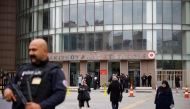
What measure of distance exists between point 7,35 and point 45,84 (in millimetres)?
59964

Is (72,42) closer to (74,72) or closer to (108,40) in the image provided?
(74,72)

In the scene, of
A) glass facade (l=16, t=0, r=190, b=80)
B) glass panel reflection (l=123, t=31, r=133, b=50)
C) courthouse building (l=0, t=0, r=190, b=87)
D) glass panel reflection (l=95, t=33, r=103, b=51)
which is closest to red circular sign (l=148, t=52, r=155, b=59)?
courthouse building (l=0, t=0, r=190, b=87)

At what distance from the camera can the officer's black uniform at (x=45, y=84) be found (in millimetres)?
4002

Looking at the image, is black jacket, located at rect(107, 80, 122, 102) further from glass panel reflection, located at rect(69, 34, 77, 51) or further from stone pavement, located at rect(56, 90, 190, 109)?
glass panel reflection, located at rect(69, 34, 77, 51)

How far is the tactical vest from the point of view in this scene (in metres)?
4.05

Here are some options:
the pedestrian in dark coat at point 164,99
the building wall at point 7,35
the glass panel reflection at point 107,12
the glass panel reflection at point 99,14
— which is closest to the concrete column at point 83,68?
the glass panel reflection at point 99,14

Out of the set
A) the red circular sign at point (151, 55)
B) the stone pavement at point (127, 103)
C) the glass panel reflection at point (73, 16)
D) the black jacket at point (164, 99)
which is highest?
the glass panel reflection at point (73, 16)

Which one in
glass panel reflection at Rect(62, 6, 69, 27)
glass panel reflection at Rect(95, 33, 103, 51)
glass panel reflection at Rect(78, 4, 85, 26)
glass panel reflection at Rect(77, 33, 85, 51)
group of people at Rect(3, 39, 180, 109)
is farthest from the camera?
glass panel reflection at Rect(62, 6, 69, 27)

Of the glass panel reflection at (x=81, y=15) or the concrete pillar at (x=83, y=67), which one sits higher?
the glass panel reflection at (x=81, y=15)

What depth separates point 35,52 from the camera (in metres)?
4.11

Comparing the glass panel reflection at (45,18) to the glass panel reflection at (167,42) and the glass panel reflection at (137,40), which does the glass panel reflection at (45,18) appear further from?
the glass panel reflection at (167,42)

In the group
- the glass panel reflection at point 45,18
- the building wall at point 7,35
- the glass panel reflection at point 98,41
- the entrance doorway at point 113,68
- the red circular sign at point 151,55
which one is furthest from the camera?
the building wall at point 7,35

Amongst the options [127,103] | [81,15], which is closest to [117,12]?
[81,15]

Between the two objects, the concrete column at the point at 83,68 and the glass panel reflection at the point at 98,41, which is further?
the concrete column at the point at 83,68
